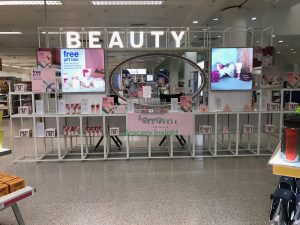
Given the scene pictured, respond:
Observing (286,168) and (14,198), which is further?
(14,198)

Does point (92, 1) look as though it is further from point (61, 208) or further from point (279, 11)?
point (279, 11)

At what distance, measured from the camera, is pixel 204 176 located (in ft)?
13.5

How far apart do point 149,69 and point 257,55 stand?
1410cm

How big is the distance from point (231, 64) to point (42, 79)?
11.8 feet

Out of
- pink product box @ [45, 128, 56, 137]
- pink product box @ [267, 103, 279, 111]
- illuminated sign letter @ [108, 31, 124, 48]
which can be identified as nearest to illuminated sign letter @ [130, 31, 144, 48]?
illuminated sign letter @ [108, 31, 124, 48]

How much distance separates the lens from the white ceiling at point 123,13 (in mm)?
7130

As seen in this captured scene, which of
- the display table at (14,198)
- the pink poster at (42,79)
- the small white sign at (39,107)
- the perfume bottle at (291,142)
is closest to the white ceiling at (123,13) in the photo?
the pink poster at (42,79)

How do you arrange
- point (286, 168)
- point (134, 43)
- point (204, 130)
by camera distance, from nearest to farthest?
point (286, 168) → point (204, 130) → point (134, 43)

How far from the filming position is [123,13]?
25.9 ft

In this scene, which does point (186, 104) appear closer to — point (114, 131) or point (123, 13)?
point (114, 131)

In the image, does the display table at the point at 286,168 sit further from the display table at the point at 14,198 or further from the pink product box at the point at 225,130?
the pink product box at the point at 225,130

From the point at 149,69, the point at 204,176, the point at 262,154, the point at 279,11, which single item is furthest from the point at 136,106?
the point at 149,69

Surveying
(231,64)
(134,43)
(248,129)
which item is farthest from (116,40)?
(248,129)

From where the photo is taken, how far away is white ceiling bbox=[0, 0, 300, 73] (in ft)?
23.4
